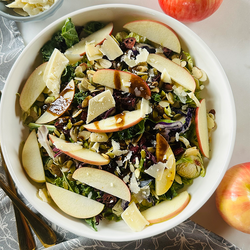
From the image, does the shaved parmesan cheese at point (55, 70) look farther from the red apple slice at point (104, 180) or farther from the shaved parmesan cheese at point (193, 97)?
the shaved parmesan cheese at point (193, 97)

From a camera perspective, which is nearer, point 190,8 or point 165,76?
point 165,76

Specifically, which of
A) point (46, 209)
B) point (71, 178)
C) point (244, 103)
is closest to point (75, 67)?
point (71, 178)

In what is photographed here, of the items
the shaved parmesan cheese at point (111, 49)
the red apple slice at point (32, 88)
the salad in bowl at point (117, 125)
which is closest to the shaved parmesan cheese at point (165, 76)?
the salad in bowl at point (117, 125)

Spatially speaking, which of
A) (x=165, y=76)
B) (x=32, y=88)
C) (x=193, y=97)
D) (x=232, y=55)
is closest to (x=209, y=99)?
(x=193, y=97)

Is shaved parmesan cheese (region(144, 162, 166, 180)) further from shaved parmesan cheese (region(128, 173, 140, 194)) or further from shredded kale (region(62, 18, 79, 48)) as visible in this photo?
shredded kale (region(62, 18, 79, 48))

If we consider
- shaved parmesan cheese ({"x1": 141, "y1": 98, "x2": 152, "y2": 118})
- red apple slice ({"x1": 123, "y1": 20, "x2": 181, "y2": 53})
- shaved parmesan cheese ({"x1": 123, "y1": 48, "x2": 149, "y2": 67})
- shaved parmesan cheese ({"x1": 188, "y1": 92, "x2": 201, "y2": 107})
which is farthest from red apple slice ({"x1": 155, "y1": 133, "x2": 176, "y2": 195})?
red apple slice ({"x1": 123, "y1": 20, "x2": 181, "y2": 53})

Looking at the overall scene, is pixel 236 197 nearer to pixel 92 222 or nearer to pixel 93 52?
pixel 92 222
